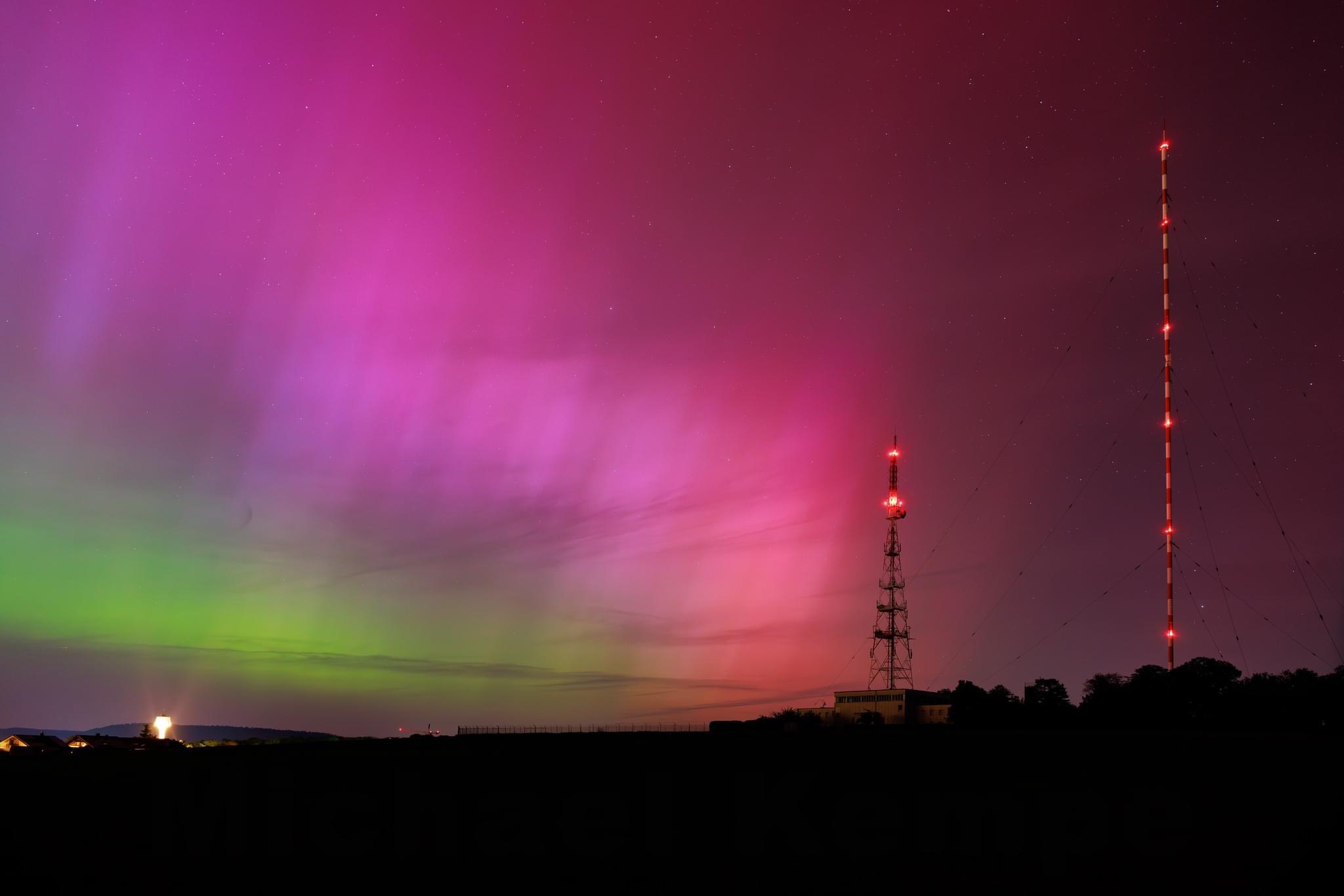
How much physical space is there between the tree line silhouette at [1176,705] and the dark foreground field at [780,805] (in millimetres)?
14200

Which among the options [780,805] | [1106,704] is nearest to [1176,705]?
[1106,704]

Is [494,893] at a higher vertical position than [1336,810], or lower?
lower

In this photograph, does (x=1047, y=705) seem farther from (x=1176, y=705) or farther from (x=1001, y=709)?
(x=1176, y=705)

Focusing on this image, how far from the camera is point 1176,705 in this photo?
72.9 m

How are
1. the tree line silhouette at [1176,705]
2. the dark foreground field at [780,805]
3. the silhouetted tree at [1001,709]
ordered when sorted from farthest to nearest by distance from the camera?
the silhouetted tree at [1001,709], the tree line silhouette at [1176,705], the dark foreground field at [780,805]

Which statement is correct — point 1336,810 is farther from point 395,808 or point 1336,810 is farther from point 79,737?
point 79,737

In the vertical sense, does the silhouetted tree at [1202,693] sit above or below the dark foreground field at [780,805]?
above

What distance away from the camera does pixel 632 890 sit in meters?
28.3

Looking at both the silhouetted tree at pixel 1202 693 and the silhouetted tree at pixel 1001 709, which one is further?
the silhouetted tree at pixel 1001 709

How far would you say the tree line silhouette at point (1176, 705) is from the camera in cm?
6944

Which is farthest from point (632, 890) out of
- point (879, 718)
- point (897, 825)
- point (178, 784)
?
point (879, 718)

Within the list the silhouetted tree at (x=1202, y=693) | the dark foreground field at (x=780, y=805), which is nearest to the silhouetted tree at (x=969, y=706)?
the silhouetted tree at (x=1202, y=693)

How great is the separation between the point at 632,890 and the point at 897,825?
33.2 feet

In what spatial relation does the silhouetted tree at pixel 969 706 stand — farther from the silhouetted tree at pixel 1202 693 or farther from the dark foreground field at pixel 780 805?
the dark foreground field at pixel 780 805
